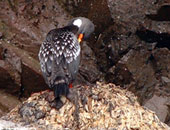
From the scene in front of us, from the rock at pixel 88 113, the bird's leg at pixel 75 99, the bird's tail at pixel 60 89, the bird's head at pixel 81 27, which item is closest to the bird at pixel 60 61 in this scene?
the bird's tail at pixel 60 89

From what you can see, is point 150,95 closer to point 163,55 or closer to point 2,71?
point 163,55

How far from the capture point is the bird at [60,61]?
8039mm

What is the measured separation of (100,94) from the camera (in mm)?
8445

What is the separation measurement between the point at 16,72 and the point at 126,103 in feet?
10.0

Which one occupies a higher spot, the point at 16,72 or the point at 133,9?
the point at 133,9

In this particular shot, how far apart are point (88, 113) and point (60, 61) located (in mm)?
980

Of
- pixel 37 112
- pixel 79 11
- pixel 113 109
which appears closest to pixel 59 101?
pixel 37 112

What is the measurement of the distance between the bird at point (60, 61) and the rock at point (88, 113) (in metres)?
0.21

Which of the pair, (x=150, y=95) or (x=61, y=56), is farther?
(x=150, y=95)

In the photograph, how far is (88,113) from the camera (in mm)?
8234

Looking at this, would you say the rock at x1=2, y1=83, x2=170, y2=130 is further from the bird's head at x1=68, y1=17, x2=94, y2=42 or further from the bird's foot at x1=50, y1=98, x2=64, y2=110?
the bird's head at x1=68, y1=17, x2=94, y2=42

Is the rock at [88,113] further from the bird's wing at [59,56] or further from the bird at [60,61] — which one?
the bird's wing at [59,56]

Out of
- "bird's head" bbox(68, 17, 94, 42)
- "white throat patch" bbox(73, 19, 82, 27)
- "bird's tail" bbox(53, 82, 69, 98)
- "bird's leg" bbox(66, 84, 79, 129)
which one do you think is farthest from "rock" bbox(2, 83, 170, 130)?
"white throat patch" bbox(73, 19, 82, 27)

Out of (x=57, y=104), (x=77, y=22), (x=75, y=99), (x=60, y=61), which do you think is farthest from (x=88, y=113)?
(x=77, y=22)
